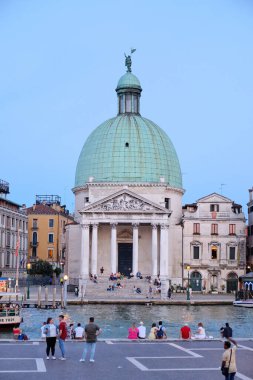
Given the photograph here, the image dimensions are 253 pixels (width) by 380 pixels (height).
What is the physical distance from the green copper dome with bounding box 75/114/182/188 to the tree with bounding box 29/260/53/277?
48.6 ft

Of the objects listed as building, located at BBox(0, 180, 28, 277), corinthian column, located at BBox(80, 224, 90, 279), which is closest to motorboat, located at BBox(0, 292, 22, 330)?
corinthian column, located at BBox(80, 224, 90, 279)

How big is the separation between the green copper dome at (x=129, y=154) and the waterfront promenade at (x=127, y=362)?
58504 millimetres

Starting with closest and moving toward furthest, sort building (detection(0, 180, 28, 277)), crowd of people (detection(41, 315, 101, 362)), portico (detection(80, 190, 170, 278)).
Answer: crowd of people (detection(41, 315, 101, 362)) → portico (detection(80, 190, 170, 278)) → building (detection(0, 180, 28, 277))

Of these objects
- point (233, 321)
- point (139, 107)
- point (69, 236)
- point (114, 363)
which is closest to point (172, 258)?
point (69, 236)

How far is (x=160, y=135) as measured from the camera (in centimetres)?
9188

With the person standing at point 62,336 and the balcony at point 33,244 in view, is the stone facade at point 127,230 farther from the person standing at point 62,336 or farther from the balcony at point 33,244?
the person standing at point 62,336

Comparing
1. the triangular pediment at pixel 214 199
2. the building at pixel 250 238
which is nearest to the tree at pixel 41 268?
the triangular pediment at pixel 214 199

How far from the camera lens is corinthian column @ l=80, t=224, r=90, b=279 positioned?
269 feet

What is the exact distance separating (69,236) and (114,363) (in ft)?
219

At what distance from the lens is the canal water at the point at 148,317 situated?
40.9 m

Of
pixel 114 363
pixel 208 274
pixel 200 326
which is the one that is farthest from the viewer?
pixel 208 274

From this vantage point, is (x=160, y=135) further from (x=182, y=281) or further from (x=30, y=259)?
(x=30, y=259)

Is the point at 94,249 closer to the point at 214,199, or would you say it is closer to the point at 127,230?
the point at 127,230

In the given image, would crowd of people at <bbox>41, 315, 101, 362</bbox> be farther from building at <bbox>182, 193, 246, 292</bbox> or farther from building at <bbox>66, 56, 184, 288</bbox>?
building at <bbox>182, 193, 246, 292</bbox>
